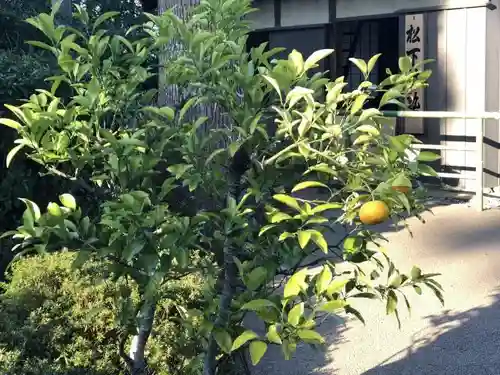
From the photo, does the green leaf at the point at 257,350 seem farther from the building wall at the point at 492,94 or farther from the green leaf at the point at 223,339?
the building wall at the point at 492,94

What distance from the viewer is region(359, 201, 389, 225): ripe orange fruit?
2.37 m

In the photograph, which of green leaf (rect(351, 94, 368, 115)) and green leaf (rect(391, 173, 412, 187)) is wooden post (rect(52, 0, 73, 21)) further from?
green leaf (rect(391, 173, 412, 187))

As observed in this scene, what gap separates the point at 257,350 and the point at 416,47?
286 inches

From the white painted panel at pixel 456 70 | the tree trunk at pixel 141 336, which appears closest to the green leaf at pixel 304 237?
the tree trunk at pixel 141 336

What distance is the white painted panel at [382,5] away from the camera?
27.9ft

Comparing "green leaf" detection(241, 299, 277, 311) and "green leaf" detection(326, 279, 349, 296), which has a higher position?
"green leaf" detection(326, 279, 349, 296)

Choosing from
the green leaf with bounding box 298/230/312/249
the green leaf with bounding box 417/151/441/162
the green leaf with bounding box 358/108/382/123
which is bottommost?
the green leaf with bounding box 298/230/312/249

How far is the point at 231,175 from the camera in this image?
2746mm

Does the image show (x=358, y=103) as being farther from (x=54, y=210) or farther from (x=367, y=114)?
(x=54, y=210)

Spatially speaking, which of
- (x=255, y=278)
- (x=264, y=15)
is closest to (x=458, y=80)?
(x=264, y=15)

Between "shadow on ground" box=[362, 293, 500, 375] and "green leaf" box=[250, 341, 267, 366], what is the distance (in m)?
2.09

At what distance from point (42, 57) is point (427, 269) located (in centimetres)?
336

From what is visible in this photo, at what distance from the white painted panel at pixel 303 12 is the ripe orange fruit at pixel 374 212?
25.9 ft

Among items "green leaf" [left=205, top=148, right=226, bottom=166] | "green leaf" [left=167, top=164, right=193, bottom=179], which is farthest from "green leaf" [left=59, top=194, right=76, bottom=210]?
"green leaf" [left=205, top=148, right=226, bottom=166]
